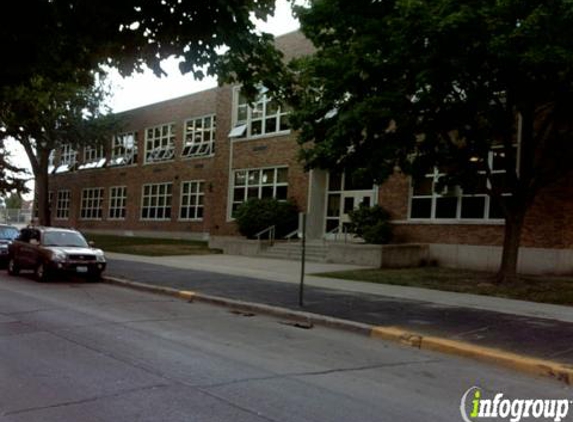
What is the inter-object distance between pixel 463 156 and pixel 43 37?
484 inches

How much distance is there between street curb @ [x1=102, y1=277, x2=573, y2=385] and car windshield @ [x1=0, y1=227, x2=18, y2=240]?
1056 centimetres

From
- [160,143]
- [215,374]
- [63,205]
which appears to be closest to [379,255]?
[215,374]

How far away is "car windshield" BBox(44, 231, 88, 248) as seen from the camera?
18.1m

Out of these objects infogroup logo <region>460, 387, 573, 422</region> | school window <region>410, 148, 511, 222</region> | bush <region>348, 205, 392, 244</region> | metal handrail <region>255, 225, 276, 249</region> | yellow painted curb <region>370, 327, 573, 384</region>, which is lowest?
infogroup logo <region>460, 387, 573, 422</region>

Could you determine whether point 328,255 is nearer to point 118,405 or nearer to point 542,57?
point 542,57

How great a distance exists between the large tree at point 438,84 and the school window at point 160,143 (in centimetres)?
2573

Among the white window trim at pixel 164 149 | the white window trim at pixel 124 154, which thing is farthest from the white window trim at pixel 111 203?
the white window trim at pixel 164 149

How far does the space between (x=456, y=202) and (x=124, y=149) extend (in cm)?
3014

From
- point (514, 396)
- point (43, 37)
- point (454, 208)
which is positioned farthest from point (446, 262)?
point (43, 37)

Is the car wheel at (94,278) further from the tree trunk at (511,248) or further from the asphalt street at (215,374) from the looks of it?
the tree trunk at (511,248)

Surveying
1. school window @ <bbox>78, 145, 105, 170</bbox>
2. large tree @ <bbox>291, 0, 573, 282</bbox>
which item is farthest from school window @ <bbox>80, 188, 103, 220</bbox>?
large tree @ <bbox>291, 0, 573, 282</bbox>

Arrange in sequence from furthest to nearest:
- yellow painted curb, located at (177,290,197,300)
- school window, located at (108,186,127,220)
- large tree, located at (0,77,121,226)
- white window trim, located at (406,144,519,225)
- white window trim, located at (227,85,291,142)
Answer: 1. school window, located at (108,186,127,220)
2. large tree, located at (0,77,121,226)
3. white window trim, located at (227,85,291,142)
4. white window trim, located at (406,144,519,225)
5. yellow painted curb, located at (177,290,197,300)

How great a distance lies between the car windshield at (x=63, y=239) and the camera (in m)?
18.1

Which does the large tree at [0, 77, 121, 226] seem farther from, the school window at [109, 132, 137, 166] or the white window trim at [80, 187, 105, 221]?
the white window trim at [80, 187, 105, 221]
